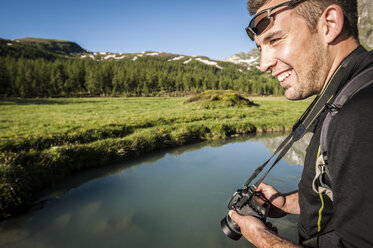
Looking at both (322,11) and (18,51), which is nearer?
(322,11)

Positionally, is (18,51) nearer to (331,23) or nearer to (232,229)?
(232,229)

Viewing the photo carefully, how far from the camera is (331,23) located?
1509 millimetres

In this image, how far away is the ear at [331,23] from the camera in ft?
4.78

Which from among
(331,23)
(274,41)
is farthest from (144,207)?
(331,23)

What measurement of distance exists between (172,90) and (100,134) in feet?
Answer: 346

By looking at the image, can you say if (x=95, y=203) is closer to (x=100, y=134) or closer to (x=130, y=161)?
(x=130, y=161)

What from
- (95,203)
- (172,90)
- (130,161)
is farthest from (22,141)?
(172,90)

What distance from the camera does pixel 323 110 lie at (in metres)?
1.56

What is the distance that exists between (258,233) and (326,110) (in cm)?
117

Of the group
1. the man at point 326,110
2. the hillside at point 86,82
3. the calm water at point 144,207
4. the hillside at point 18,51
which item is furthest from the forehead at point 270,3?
the hillside at point 18,51

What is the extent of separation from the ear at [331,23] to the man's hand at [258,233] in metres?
1.61

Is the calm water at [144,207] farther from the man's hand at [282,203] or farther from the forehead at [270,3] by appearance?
the forehead at [270,3]

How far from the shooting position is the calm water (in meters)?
5.43

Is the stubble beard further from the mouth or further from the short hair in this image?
the short hair
